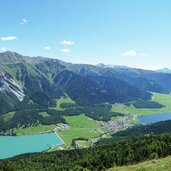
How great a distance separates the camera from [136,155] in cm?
12912

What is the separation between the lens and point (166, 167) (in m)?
69.5

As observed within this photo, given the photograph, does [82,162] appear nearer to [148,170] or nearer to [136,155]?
[136,155]

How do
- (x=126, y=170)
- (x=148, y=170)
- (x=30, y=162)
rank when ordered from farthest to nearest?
(x=30, y=162) → (x=126, y=170) → (x=148, y=170)

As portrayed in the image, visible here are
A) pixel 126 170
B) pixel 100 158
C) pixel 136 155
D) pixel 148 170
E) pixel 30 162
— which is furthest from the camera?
pixel 30 162

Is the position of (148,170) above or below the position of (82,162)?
above

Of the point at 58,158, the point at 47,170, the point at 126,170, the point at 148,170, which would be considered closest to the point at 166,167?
the point at 148,170

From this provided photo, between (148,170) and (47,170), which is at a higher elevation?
(148,170)

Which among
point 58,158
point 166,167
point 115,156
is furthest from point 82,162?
point 166,167

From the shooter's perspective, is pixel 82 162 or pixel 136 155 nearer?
pixel 136 155

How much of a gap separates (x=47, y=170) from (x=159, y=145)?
170ft

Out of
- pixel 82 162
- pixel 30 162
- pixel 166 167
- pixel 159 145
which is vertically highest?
pixel 166 167

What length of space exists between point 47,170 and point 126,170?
75.7 metres

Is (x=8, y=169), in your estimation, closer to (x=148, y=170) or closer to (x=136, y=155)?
(x=136, y=155)

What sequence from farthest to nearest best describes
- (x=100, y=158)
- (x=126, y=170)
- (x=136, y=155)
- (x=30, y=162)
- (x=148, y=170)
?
(x=30, y=162) < (x=100, y=158) < (x=136, y=155) < (x=126, y=170) < (x=148, y=170)
